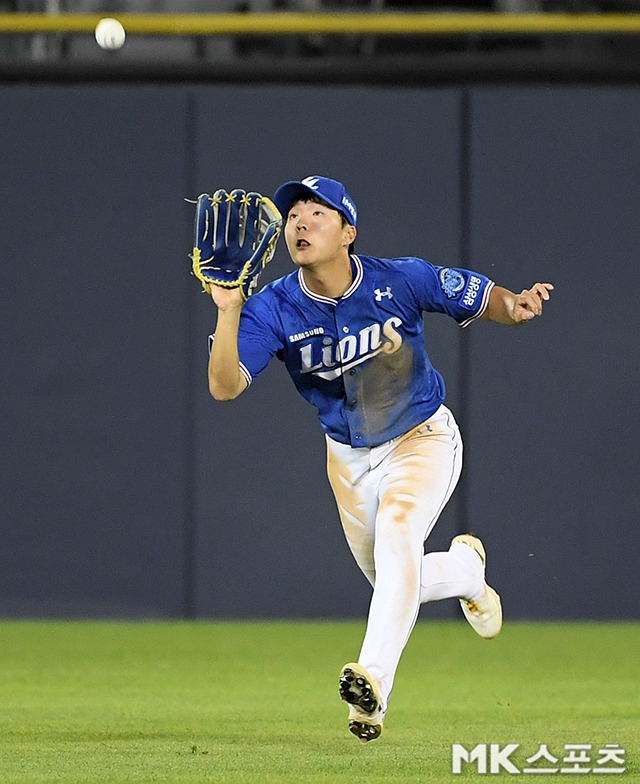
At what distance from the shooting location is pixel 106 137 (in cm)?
1048

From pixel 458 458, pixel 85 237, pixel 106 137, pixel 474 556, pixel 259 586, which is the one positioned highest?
pixel 106 137

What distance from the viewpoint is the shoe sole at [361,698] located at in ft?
16.0

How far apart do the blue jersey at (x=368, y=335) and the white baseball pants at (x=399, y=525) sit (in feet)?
0.25

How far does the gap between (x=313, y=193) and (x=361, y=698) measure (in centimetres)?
163

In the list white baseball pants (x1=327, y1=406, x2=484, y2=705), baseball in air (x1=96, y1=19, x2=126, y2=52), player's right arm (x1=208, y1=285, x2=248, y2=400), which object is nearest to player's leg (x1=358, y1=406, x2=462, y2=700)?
white baseball pants (x1=327, y1=406, x2=484, y2=705)

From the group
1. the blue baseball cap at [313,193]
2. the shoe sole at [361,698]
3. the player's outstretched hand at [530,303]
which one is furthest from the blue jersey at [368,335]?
the shoe sole at [361,698]

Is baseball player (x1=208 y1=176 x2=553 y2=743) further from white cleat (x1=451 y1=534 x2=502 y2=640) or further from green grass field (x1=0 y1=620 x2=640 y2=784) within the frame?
green grass field (x1=0 y1=620 x2=640 y2=784)

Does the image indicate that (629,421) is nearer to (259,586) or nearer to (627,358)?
(627,358)

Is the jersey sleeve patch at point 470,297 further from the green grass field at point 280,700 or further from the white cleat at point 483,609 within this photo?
the green grass field at point 280,700

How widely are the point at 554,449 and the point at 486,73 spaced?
247cm

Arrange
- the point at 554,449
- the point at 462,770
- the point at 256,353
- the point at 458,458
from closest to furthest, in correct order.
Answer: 1. the point at 462,770
2. the point at 256,353
3. the point at 458,458
4. the point at 554,449

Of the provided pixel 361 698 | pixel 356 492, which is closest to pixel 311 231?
pixel 356 492

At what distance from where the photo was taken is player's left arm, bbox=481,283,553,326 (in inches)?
211

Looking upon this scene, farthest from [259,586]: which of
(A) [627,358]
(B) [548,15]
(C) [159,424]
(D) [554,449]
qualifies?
(B) [548,15]
